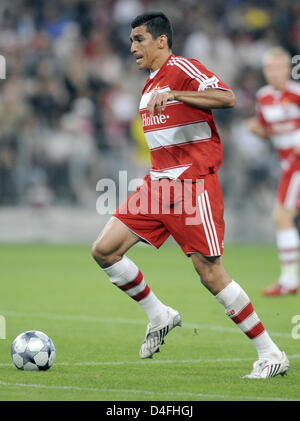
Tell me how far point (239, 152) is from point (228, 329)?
10.7 metres

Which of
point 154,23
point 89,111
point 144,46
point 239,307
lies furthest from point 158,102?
point 89,111

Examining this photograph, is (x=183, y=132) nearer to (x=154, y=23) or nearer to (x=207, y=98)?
(x=207, y=98)

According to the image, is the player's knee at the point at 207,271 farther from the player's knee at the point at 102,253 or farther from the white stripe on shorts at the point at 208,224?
the player's knee at the point at 102,253

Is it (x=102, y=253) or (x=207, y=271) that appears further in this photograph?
(x=102, y=253)

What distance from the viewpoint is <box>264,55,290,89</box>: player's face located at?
461 inches

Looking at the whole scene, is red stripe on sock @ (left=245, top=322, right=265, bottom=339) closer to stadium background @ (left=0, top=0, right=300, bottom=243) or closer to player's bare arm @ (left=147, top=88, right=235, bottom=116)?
player's bare arm @ (left=147, top=88, right=235, bottom=116)

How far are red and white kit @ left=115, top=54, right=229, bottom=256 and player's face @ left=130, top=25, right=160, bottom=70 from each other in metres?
0.14

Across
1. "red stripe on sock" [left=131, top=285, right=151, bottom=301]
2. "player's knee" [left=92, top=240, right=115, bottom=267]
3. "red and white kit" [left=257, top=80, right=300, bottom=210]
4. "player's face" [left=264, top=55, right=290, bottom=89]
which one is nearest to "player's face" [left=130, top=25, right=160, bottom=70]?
"player's knee" [left=92, top=240, right=115, bottom=267]

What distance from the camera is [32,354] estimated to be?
6.64 m

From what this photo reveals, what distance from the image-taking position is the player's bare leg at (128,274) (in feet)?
23.0

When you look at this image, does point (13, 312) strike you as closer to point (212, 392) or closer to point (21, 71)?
point (212, 392)

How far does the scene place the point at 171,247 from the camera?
19406mm

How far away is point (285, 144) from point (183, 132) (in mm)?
5466
